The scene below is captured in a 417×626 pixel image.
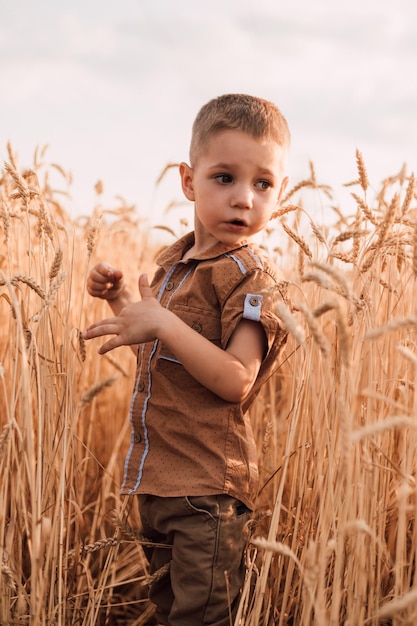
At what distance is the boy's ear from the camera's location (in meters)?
1.68

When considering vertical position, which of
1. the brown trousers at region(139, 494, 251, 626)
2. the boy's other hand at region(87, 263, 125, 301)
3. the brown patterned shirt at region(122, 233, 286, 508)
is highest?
the boy's other hand at region(87, 263, 125, 301)

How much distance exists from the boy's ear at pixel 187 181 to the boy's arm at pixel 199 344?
1.23ft

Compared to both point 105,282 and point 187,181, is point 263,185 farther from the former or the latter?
point 105,282

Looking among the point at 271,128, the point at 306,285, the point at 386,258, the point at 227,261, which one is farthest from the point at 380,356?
the point at 306,285

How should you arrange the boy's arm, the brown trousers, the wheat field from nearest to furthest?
the wheat field < the boy's arm < the brown trousers

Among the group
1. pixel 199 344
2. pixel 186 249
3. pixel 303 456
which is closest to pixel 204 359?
pixel 199 344

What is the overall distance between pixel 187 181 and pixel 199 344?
1.66 ft

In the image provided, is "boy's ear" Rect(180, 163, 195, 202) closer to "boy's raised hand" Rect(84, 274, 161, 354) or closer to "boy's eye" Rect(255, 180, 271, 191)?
"boy's eye" Rect(255, 180, 271, 191)

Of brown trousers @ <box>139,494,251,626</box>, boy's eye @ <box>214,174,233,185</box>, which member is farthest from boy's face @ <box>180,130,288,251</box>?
brown trousers @ <box>139,494,251,626</box>

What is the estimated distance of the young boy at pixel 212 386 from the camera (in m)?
1.45

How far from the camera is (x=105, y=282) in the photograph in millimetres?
1850

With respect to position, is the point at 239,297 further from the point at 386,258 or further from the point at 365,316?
the point at 386,258

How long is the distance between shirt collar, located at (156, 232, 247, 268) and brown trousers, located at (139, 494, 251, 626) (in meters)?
0.55

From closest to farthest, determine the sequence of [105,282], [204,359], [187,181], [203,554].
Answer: [204,359] → [203,554] → [187,181] → [105,282]
